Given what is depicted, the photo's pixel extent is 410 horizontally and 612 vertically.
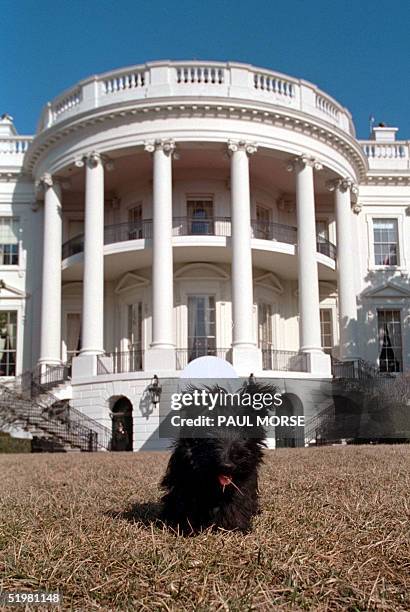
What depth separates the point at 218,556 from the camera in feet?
10.3

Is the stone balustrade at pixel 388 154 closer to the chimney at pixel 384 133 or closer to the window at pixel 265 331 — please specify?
the chimney at pixel 384 133

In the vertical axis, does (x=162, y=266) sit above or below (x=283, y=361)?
above

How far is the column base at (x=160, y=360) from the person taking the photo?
70.4ft

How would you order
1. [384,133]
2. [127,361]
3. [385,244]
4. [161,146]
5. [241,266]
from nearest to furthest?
[241,266]
[161,146]
[127,361]
[385,244]
[384,133]

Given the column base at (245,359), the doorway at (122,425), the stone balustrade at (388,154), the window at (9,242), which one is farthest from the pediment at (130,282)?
the stone balustrade at (388,154)

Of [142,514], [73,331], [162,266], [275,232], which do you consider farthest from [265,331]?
[142,514]

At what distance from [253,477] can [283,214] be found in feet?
80.6

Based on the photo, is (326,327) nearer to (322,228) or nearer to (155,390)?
(322,228)

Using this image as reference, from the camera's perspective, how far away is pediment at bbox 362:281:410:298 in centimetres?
2778

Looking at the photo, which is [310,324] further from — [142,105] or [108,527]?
[108,527]

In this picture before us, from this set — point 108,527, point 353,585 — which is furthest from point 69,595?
point 108,527

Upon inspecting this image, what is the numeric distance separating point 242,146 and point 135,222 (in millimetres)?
4974

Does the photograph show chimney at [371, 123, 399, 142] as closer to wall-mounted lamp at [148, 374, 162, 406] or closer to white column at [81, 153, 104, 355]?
white column at [81, 153, 104, 355]

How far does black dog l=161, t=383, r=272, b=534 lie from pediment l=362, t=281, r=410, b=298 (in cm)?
2492
